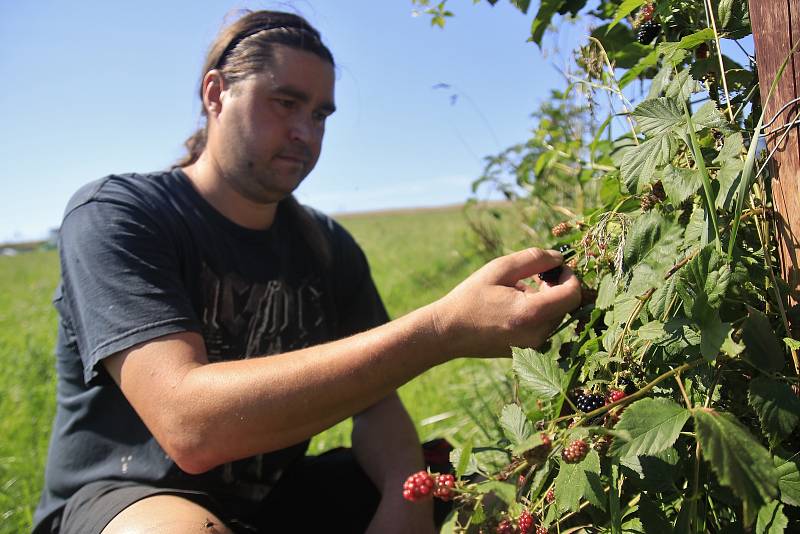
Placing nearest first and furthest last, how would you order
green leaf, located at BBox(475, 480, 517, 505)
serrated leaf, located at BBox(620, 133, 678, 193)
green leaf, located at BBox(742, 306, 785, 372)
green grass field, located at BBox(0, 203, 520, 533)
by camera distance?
green leaf, located at BBox(475, 480, 517, 505) < green leaf, located at BBox(742, 306, 785, 372) < serrated leaf, located at BBox(620, 133, 678, 193) < green grass field, located at BBox(0, 203, 520, 533)

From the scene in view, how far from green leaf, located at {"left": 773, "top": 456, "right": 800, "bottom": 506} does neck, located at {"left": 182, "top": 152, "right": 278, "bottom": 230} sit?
1760mm

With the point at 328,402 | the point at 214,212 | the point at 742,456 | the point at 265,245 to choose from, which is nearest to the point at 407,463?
the point at 328,402

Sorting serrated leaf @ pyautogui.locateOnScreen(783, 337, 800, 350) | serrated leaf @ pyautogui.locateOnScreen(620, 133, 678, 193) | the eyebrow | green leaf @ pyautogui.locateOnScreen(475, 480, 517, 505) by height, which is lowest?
green leaf @ pyautogui.locateOnScreen(475, 480, 517, 505)

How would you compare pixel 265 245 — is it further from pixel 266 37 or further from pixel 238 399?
pixel 238 399

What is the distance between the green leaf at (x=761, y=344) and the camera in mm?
977

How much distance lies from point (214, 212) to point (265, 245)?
0.22 metres

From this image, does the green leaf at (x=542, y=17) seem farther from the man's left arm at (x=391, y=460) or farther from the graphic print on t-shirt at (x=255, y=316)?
the man's left arm at (x=391, y=460)

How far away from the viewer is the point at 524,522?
1.02 meters

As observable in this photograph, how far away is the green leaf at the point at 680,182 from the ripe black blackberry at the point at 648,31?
0.47m

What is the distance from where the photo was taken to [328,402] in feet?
4.75

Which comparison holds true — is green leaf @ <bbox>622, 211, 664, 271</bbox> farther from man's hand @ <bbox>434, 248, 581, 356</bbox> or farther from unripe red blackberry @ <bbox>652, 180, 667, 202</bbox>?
man's hand @ <bbox>434, 248, 581, 356</bbox>

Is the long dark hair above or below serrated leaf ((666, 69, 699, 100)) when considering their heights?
above

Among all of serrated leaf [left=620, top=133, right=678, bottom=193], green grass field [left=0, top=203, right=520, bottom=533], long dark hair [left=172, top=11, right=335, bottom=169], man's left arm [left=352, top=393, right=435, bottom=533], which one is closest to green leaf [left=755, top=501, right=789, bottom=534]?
serrated leaf [left=620, top=133, right=678, bottom=193]

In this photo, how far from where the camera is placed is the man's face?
216cm
